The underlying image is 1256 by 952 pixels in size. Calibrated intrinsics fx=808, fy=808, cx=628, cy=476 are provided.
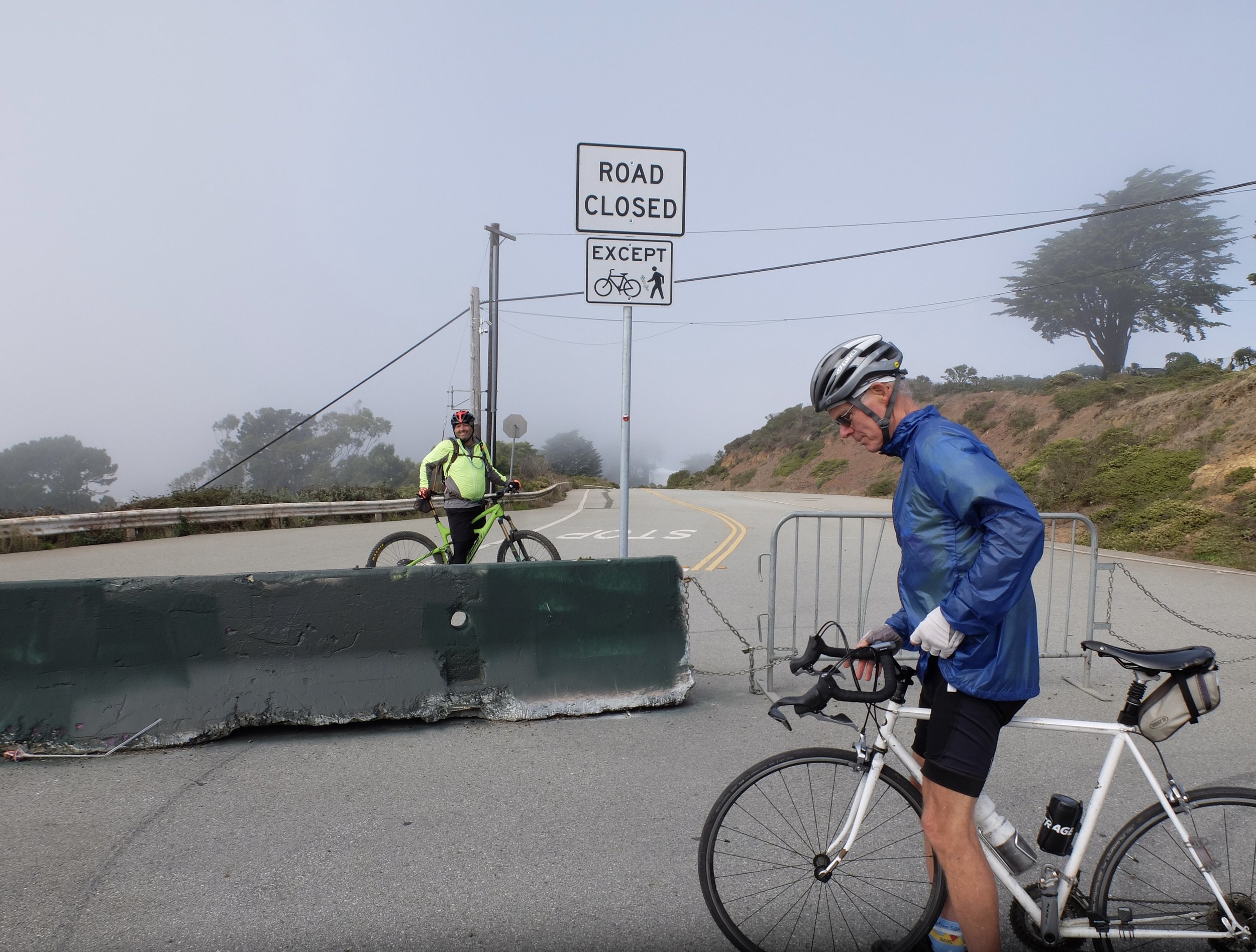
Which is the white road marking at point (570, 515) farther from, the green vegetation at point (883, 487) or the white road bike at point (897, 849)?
the white road bike at point (897, 849)

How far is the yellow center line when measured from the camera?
1277 centimetres

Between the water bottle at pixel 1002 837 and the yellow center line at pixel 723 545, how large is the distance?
31.6 feet

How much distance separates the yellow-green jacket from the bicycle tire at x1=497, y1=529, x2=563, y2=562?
66 centimetres

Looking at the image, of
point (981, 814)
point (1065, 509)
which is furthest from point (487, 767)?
point (1065, 509)

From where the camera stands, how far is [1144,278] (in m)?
47.5

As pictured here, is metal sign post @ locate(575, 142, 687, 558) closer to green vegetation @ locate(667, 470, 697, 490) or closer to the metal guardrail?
the metal guardrail

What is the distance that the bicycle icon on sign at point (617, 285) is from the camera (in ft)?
22.1

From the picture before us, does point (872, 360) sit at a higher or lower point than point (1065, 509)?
higher

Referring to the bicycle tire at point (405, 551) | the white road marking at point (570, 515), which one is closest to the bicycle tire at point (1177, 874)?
the bicycle tire at point (405, 551)

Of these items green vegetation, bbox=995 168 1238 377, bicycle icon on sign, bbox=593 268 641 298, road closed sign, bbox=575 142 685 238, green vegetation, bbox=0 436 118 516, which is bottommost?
green vegetation, bbox=0 436 118 516

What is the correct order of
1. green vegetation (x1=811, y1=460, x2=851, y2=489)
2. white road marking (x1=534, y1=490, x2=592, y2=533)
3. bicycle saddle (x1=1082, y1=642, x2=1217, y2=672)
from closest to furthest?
bicycle saddle (x1=1082, y1=642, x2=1217, y2=672) → white road marking (x1=534, y1=490, x2=592, y2=533) → green vegetation (x1=811, y1=460, x2=851, y2=489)

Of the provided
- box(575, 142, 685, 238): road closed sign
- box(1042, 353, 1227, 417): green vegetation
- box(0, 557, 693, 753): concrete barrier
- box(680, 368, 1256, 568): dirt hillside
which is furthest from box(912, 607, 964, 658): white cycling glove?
box(1042, 353, 1227, 417): green vegetation

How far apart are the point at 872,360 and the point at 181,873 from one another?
11.1 feet

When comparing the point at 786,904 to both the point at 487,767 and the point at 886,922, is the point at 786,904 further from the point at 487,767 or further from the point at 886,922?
the point at 487,767
